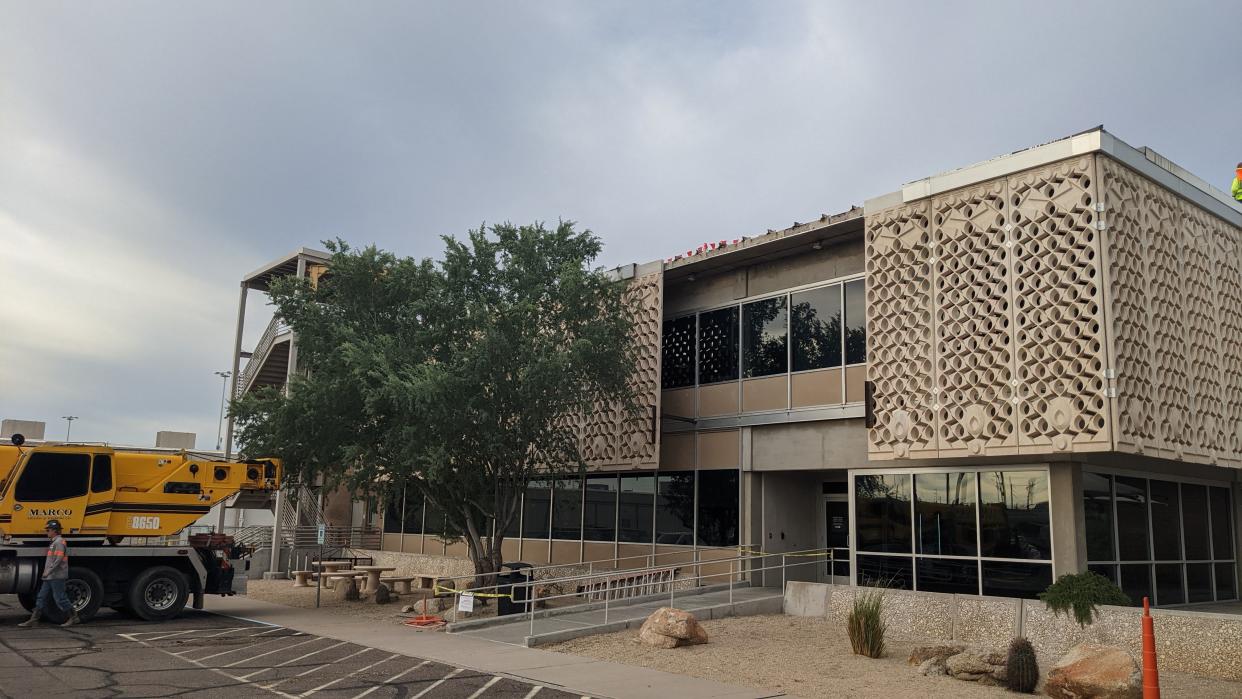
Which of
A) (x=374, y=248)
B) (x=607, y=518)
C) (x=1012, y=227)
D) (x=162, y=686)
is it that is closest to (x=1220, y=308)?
(x=1012, y=227)

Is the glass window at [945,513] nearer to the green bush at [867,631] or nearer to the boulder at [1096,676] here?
the green bush at [867,631]

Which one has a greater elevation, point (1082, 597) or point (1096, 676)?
point (1082, 597)

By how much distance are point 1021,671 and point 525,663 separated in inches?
258

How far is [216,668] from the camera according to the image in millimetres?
12578

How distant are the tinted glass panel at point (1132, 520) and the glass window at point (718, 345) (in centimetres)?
856

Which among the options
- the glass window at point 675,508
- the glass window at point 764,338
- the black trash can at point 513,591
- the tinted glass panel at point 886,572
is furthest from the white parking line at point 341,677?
the glass window at point 764,338

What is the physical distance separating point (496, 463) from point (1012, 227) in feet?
37.1

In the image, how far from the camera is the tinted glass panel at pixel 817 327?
20344mm

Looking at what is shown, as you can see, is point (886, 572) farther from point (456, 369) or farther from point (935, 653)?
point (456, 369)

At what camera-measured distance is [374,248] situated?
2089cm

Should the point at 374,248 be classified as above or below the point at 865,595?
above

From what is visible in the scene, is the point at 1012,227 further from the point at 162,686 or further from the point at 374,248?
the point at 162,686

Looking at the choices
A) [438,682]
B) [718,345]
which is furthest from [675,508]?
[438,682]

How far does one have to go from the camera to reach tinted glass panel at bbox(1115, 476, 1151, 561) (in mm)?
17406
